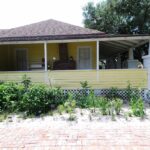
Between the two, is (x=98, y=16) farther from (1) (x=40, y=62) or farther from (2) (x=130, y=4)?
(1) (x=40, y=62)

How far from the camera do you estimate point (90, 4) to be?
3056 centimetres

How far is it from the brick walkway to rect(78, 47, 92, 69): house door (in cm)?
834

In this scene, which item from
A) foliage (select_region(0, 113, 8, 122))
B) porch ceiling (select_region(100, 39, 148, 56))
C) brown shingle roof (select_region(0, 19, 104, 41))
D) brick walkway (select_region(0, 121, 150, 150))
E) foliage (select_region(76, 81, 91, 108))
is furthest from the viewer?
brown shingle roof (select_region(0, 19, 104, 41))

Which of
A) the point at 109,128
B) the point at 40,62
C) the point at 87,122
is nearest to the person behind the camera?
the point at 109,128

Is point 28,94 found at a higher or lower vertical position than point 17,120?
higher

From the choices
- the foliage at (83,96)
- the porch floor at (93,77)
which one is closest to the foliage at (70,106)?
the foliage at (83,96)

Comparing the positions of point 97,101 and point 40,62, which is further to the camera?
point 40,62

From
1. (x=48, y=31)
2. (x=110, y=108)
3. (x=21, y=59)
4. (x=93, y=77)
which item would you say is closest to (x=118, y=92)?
(x=93, y=77)

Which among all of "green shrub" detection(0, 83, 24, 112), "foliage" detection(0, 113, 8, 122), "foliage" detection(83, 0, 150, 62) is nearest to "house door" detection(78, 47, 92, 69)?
"green shrub" detection(0, 83, 24, 112)

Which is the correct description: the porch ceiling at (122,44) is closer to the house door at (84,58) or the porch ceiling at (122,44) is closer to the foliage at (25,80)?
the house door at (84,58)

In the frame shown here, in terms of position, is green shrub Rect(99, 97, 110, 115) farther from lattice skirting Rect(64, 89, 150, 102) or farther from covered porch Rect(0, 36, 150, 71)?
covered porch Rect(0, 36, 150, 71)

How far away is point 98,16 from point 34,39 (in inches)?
693

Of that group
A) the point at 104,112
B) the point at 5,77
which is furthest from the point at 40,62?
the point at 104,112

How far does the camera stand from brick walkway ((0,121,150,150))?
5.81 metres
